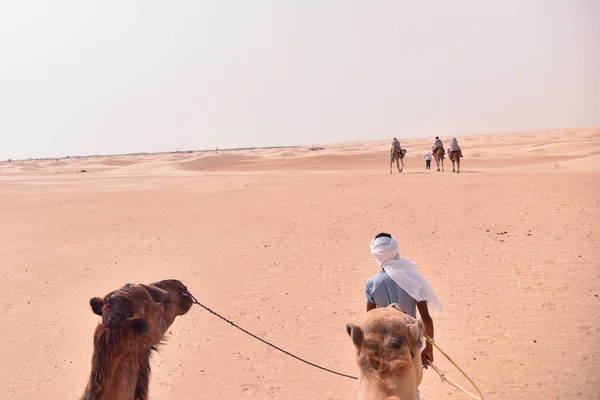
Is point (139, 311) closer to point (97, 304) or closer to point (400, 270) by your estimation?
point (97, 304)

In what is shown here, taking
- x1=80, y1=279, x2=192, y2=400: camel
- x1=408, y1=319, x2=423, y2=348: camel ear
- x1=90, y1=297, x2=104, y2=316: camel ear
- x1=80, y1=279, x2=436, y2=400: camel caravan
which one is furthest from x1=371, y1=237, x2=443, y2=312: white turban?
x1=90, y1=297, x2=104, y2=316: camel ear

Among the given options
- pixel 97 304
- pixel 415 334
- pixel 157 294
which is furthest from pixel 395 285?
pixel 97 304

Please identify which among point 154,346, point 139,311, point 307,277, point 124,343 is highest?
point 139,311

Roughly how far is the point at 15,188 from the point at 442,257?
1004 inches

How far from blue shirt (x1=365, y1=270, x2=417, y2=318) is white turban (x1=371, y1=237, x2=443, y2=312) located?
6 centimetres

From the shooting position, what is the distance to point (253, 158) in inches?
2267

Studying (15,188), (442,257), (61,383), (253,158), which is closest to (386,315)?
(61,383)

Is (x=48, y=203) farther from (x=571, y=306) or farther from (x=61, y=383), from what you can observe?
(x=571, y=306)

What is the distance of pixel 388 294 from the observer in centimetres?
399

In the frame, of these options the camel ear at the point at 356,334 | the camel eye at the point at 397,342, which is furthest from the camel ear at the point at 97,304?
the camel eye at the point at 397,342

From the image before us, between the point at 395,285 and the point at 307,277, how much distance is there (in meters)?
5.82

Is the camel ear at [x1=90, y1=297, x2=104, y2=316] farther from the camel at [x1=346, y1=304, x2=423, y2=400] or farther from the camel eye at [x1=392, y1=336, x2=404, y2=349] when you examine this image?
the camel eye at [x1=392, y1=336, x2=404, y2=349]

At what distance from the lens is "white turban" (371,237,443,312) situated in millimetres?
3938

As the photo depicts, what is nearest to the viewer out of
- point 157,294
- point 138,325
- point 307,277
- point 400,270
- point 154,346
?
point 138,325
